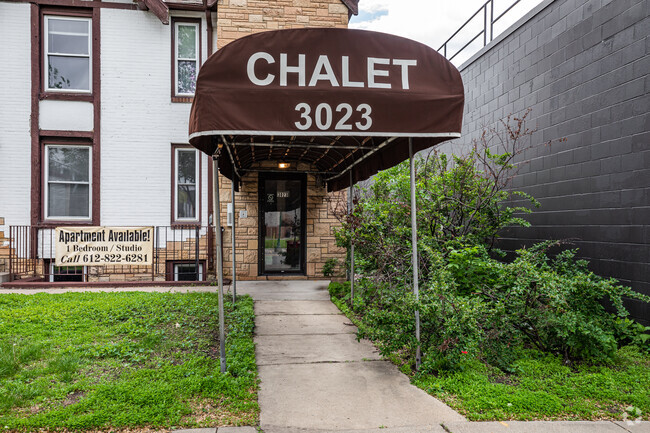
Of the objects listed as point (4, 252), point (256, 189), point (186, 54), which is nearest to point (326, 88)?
point (256, 189)

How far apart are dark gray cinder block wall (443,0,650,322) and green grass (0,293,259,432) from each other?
4635mm

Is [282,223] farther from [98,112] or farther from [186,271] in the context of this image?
[98,112]

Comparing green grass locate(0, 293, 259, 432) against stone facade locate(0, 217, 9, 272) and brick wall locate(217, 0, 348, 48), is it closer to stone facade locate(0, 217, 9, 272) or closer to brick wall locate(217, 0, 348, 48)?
stone facade locate(0, 217, 9, 272)

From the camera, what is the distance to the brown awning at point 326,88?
3.59 m

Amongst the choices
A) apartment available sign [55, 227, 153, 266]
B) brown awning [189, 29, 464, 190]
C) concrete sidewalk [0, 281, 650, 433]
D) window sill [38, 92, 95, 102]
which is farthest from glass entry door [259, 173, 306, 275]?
brown awning [189, 29, 464, 190]

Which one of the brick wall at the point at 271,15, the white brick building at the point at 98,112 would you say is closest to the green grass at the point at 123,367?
the white brick building at the point at 98,112

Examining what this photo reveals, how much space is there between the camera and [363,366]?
4.48 m

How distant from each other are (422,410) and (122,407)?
7.99 ft

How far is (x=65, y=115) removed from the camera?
953 centimetres

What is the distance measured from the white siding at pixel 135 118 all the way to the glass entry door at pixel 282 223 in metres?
2.38

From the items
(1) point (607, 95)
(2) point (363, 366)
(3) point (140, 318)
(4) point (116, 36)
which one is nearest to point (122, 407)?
(2) point (363, 366)

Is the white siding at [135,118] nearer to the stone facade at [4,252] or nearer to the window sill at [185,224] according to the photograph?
the window sill at [185,224]

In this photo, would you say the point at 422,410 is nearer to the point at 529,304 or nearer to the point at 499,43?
the point at 529,304

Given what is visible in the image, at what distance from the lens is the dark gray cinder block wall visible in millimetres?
4883
